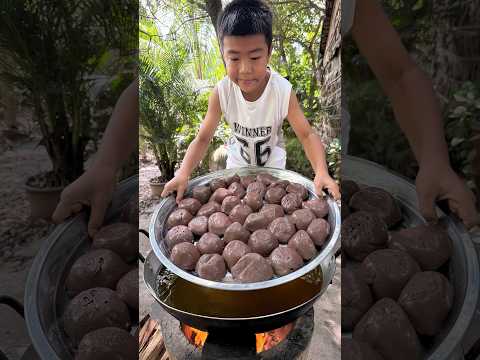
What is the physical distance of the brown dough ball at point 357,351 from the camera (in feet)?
2.06

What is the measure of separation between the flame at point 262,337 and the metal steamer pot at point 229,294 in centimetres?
11

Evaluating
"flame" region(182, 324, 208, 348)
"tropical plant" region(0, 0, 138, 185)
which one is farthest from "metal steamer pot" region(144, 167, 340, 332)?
"tropical plant" region(0, 0, 138, 185)

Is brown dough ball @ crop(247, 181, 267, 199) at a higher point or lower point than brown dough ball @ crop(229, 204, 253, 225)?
higher

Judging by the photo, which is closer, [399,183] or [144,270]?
[399,183]

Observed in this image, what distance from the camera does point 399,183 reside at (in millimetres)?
609

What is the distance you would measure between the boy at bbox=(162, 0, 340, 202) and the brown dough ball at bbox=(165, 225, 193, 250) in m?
0.10

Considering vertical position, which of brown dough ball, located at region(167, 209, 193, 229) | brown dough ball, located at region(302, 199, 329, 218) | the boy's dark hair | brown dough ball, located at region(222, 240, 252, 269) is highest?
the boy's dark hair

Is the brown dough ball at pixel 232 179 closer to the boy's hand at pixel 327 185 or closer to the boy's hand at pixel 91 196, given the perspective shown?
the boy's hand at pixel 327 185

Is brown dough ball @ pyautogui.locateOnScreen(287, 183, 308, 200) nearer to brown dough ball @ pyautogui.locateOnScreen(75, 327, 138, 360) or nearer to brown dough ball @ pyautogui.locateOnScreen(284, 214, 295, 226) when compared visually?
brown dough ball @ pyautogui.locateOnScreen(284, 214, 295, 226)

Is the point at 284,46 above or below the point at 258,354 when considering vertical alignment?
above

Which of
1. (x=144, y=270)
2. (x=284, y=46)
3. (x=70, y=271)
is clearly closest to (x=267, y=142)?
(x=284, y=46)

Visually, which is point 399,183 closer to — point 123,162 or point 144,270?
point 123,162

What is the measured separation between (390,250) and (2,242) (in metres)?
0.63

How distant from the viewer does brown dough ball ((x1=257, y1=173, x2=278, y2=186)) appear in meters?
0.98
